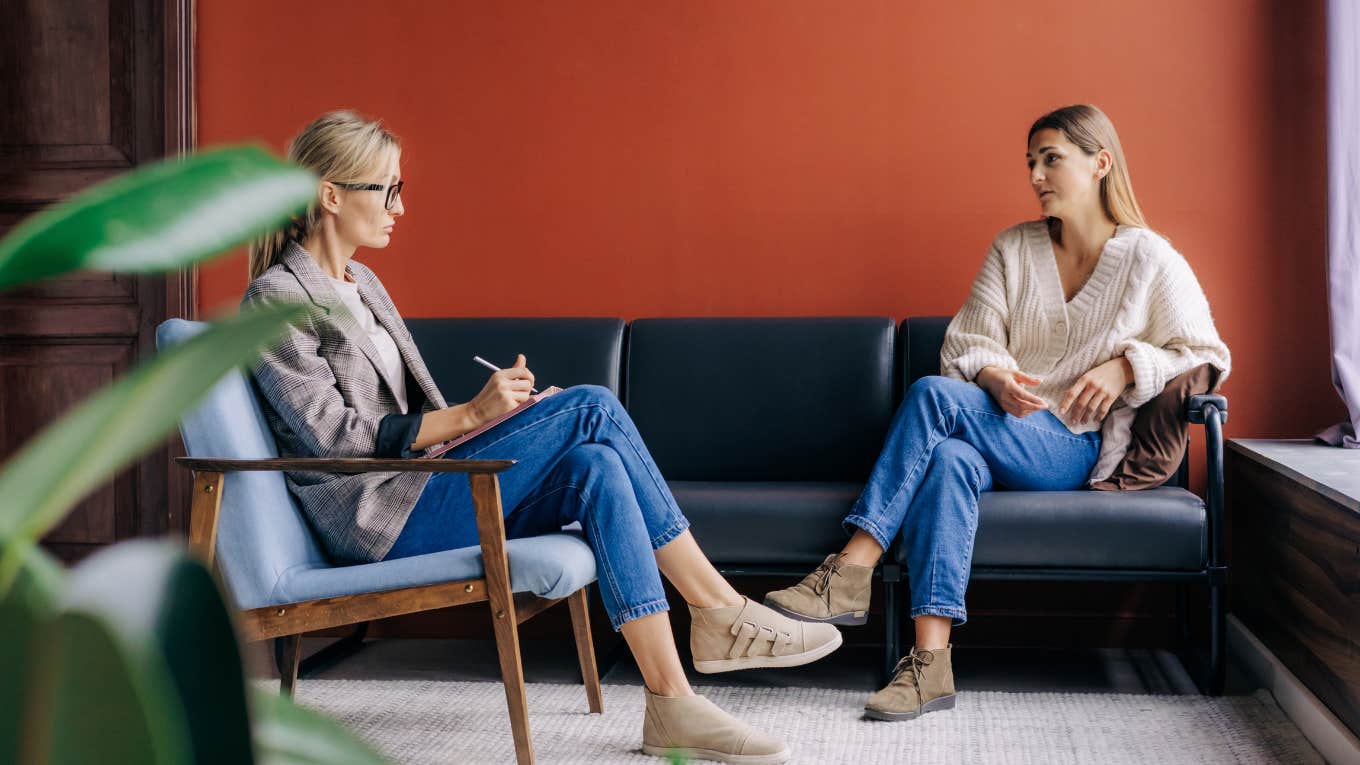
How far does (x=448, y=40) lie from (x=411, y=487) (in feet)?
6.18

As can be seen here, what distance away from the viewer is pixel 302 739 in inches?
10.9

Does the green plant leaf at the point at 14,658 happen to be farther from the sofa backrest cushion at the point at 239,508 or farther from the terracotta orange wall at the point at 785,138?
the terracotta orange wall at the point at 785,138

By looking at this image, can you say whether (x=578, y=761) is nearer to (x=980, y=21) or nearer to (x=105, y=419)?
(x=105, y=419)

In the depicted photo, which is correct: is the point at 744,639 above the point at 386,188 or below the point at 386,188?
below

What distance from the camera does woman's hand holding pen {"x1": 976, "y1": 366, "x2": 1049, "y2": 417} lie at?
105 inches

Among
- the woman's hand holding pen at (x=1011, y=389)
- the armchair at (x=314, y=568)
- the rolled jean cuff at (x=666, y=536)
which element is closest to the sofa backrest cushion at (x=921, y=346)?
the woman's hand holding pen at (x=1011, y=389)

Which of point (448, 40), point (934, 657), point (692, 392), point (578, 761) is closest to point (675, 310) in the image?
point (692, 392)

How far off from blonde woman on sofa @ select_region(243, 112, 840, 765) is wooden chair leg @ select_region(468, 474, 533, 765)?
0.62 ft

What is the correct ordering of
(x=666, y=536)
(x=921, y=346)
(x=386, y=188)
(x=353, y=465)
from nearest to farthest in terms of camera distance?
(x=353, y=465) → (x=666, y=536) → (x=386, y=188) → (x=921, y=346)

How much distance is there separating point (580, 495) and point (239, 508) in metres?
0.60

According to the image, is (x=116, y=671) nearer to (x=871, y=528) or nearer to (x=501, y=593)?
(x=501, y=593)

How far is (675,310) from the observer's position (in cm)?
350

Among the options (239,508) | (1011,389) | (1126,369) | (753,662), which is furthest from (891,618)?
(239,508)

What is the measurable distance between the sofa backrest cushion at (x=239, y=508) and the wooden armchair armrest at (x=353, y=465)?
0.05 metres
